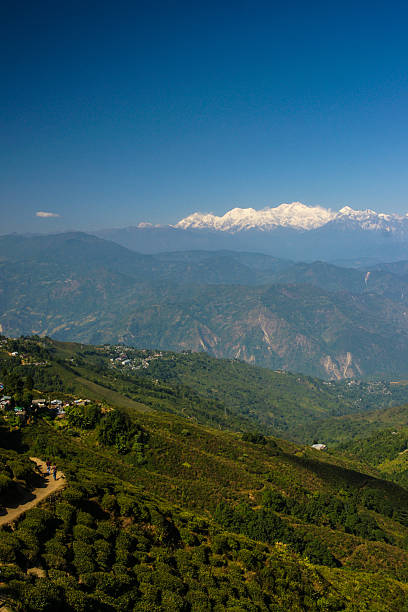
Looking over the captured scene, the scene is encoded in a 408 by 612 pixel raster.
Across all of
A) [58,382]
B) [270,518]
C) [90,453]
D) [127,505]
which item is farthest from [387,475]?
[58,382]

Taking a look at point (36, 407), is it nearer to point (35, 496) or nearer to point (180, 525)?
point (35, 496)

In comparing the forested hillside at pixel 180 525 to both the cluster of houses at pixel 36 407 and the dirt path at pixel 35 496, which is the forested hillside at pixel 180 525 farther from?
the dirt path at pixel 35 496

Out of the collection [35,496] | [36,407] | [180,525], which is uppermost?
[35,496]

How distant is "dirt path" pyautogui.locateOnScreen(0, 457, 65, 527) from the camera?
84.7ft

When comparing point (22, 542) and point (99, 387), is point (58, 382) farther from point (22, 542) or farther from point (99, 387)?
point (22, 542)

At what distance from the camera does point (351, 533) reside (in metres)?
67.4

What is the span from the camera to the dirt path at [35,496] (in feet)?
84.7

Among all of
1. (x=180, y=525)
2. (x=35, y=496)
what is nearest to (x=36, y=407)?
(x=35, y=496)

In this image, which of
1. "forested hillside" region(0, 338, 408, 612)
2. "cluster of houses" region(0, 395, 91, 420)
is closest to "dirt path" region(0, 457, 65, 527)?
"forested hillside" region(0, 338, 408, 612)

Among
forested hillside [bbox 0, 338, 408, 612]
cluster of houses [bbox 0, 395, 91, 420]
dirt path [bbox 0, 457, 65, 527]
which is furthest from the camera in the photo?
cluster of houses [bbox 0, 395, 91, 420]

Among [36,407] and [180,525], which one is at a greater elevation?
[180,525]

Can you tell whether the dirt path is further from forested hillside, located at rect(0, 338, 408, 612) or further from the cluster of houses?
the cluster of houses

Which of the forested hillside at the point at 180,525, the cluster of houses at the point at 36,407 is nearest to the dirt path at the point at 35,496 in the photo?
the forested hillside at the point at 180,525

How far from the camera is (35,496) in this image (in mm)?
29750
